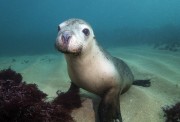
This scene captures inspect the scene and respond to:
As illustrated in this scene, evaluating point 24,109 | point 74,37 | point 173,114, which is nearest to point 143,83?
point 173,114

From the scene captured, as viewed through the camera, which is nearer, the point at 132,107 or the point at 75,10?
the point at 132,107

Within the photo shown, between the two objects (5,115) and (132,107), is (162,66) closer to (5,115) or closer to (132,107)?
(132,107)

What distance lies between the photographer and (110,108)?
3.82m

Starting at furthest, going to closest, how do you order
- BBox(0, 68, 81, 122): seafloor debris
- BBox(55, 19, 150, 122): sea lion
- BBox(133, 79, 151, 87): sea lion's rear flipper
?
1. BBox(133, 79, 151, 87): sea lion's rear flipper
2. BBox(55, 19, 150, 122): sea lion
3. BBox(0, 68, 81, 122): seafloor debris

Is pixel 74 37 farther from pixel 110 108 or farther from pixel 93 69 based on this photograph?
pixel 110 108

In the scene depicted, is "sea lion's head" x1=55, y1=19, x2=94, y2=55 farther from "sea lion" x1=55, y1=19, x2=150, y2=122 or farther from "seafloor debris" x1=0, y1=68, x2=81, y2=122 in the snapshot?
"seafloor debris" x1=0, y1=68, x2=81, y2=122

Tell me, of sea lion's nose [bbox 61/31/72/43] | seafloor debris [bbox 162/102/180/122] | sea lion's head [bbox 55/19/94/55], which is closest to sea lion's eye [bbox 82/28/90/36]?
sea lion's head [bbox 55/19/94/55]

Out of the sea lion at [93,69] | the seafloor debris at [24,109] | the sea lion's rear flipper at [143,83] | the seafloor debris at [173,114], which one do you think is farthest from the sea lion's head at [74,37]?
the sea lion's rear flipper at [143,83]

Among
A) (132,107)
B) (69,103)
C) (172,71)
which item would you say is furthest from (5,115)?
(172,71)

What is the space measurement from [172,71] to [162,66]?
703 millimetres

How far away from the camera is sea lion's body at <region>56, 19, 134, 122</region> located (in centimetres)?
367

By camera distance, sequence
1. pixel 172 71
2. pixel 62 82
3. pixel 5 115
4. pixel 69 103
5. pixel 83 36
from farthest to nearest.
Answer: pixel 172 71
pixel 62 82
pixel 69 103
pixel 83 36
pixel 5 115

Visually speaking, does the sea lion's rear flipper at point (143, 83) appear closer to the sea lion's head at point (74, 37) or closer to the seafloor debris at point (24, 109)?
the sea lion's head at point (74, 37)

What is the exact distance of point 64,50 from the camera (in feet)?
10.9
